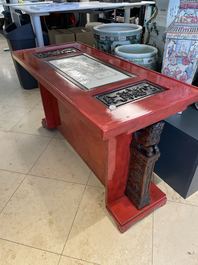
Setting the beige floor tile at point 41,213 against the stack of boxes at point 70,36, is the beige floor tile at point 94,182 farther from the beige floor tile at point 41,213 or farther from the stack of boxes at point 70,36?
the stack of boxes at point 70,36

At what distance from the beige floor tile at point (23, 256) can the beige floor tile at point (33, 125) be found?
2.90 feet

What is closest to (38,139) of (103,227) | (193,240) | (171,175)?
(103,227)

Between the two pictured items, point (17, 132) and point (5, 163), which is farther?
point (17, 132)

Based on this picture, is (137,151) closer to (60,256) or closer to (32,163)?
(60,256)

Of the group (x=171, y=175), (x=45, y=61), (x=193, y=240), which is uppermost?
(x=45, y=61)

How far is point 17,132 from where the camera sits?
5.71 feet

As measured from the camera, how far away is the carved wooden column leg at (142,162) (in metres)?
0.83

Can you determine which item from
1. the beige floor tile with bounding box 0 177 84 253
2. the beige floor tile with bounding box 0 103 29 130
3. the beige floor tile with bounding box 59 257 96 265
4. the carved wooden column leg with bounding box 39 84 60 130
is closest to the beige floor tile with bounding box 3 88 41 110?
the beige floor tile with bounding box 0 103 29 130

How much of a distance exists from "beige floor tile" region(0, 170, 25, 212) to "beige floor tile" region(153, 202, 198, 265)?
825 mm

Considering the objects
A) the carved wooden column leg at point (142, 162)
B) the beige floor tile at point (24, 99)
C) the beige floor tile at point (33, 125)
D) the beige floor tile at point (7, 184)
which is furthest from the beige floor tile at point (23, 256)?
the beige floor tile at point (24, 99)

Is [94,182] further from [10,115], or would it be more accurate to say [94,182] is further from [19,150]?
[10,115]

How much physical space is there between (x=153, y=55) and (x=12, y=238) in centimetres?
119

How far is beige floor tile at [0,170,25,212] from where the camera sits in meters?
1.21

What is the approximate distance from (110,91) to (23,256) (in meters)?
0.83
